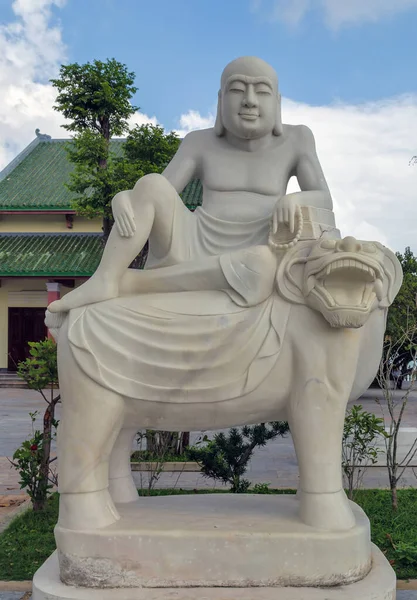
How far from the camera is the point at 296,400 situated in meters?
2.51

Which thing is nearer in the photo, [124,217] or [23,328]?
[124,217]

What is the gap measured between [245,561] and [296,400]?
2.31ft

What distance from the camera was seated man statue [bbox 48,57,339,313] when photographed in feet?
8.57

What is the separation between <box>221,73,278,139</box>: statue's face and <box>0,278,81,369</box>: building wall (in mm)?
15437

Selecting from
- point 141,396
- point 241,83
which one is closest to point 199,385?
point 141,396

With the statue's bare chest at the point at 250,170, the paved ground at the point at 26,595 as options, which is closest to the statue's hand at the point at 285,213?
the statue's bare chest at the point at 250,170

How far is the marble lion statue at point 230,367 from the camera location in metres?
2.48

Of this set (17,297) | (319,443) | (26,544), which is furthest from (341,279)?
(17,297)

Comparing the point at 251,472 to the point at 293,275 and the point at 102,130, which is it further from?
the point at 102,130

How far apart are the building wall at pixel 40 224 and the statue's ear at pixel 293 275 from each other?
1603 cm

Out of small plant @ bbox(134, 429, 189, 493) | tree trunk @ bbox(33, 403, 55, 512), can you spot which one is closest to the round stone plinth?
tree trunk @ bbox(33, 403, 55, 512)

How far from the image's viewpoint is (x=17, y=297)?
58.7 feet

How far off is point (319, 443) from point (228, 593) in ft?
2.36

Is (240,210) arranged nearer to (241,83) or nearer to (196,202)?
(241,83)
